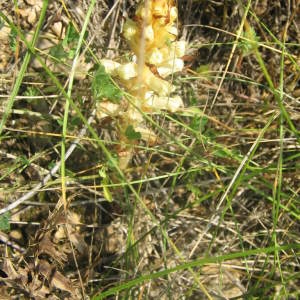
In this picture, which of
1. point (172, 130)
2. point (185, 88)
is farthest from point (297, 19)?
point (172, 130)

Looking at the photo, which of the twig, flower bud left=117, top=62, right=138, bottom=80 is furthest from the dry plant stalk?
the twig

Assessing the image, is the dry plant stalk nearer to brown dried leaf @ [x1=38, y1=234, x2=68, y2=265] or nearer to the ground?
the ground

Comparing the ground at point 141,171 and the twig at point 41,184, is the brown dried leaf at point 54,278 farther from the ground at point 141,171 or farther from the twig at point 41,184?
the twig at point 41,184

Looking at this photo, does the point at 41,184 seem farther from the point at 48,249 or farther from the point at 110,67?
the point at 110,67

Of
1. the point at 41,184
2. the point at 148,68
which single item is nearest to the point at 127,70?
the point at 148,68

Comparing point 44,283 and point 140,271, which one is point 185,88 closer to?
point 140,271
